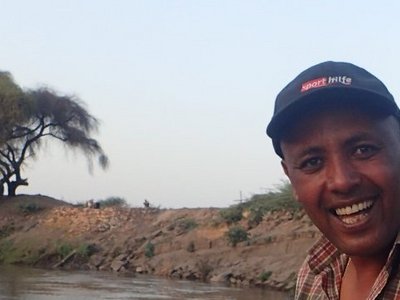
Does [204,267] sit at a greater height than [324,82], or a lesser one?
greater

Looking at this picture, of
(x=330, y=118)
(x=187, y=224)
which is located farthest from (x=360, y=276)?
(x=187, y=224)

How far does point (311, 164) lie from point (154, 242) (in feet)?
71.3

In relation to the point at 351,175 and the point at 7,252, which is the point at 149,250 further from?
the point at 351,175

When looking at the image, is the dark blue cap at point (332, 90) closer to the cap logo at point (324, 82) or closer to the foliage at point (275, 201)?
the cap logo at point (324, 82)

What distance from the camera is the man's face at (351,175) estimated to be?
1.98 m

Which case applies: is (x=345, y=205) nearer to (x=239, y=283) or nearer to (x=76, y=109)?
(x=239, y=283)

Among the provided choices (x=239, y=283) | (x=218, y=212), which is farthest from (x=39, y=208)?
(x=239, y=283)

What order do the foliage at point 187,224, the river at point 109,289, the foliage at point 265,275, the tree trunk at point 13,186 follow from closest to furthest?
the river at point 109,289
the foliage at point 265,275
the foliage at point 187,224
the tree trunk at point 13,186

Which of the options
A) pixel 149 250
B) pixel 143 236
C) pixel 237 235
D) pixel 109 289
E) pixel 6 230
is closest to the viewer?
pixel 109 289

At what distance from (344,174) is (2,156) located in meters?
31.8

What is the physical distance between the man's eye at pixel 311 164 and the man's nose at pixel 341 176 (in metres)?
0.05

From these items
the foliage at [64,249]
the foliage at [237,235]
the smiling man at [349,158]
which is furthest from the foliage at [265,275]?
the smiling man at [349,158]

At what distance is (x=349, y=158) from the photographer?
202cm

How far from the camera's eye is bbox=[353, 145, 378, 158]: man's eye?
1.99 m
